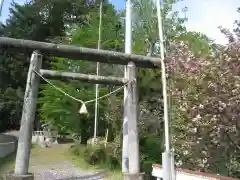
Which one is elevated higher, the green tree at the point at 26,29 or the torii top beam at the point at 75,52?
the green tree at the point at 26,29

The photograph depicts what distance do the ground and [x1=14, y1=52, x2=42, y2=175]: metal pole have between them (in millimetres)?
4156

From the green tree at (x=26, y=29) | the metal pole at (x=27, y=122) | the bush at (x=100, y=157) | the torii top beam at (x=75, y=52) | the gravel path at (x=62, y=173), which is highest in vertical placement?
the green tree at (x=26, y=29)

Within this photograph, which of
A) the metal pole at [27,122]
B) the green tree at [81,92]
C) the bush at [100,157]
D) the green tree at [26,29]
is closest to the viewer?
the metal pole at [27,122]

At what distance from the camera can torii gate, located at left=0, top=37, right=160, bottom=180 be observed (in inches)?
306

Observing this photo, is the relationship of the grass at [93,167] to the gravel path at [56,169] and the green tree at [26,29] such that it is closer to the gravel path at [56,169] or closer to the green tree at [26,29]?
the gravel path at [56,169]

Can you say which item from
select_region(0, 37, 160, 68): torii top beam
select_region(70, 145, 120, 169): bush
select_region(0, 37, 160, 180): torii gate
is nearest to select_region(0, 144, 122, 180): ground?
select_region(70, 145, 120, 169): bush

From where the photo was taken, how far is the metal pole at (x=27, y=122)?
7668mm

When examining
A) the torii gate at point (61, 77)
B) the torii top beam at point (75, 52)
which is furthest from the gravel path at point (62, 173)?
the torii top beam at point (75, 52)

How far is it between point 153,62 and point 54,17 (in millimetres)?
20742

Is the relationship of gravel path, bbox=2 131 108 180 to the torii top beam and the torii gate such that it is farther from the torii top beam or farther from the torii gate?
the torii top beam

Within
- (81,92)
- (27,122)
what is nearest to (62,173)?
(81,92)

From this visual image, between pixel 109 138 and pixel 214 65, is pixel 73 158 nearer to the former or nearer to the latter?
pixel 109 138

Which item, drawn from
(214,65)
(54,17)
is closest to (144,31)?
(214,65)

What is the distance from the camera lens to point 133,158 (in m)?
8.25
